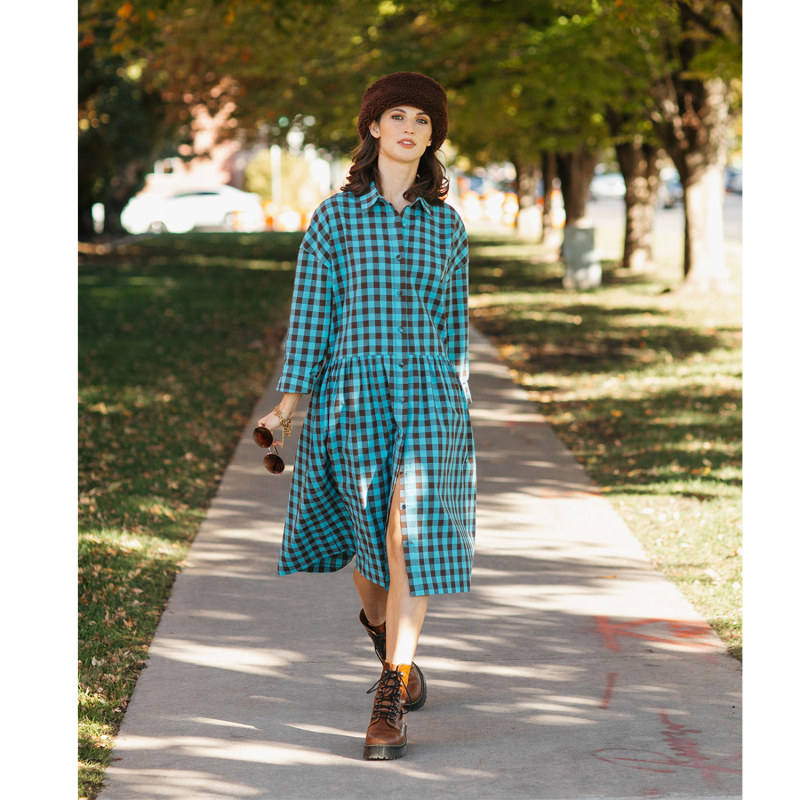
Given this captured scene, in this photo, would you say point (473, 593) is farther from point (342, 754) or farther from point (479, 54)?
point (479, 54)

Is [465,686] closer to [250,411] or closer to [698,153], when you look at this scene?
[250,411]

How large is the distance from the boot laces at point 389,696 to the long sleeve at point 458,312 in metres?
0.88

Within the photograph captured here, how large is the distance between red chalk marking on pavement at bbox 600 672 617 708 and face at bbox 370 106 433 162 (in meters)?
1.86

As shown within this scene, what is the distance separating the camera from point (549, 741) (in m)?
3.79

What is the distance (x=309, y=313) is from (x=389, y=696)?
3.86ft

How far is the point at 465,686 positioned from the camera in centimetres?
429

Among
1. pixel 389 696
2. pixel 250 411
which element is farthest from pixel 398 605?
pixel 250 411

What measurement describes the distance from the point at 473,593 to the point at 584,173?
21.8 metres

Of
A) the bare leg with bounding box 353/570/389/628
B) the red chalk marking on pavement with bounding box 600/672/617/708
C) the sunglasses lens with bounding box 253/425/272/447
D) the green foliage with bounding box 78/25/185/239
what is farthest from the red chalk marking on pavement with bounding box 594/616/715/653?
the green foliage with bounding box 78/25/185/239

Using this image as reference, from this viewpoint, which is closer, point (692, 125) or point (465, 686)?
point (465, 686)

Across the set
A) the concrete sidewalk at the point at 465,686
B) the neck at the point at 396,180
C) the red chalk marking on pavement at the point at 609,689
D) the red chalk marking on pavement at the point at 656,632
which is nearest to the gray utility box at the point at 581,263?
the concrete sidewalk at the point at 465,686

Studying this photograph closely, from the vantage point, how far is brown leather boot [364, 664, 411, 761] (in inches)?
143

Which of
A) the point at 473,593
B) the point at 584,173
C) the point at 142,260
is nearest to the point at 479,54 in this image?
the point at 584,173

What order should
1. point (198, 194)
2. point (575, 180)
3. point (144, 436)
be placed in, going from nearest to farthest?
point (144, 436) → point (575, 180) → point (198, 194)
